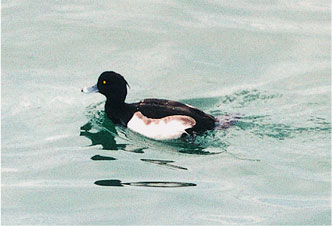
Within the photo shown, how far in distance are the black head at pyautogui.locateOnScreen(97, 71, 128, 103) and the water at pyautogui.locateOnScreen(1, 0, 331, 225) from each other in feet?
1.32

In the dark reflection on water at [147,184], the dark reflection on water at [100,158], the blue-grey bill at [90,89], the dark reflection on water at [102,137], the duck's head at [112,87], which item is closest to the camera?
the dark reflection on water at [147,184]

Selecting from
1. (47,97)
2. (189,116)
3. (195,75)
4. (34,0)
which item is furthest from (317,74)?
(34,0)

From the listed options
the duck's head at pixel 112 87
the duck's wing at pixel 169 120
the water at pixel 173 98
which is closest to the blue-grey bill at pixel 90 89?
the duck's head at pixel 112 87

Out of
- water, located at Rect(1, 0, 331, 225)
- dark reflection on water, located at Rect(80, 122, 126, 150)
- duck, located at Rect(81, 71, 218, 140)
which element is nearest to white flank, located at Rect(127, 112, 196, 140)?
duck, located at Rect(81, 71, 218, 140)

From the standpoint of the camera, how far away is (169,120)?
12.4 meters

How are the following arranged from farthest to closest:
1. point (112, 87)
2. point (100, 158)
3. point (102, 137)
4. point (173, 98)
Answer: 1. point (173, 98)
2. point (112, 87)
3. point (102, 137)
4. point (100, 158)

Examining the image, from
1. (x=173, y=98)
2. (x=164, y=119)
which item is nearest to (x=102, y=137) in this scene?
(x=164, y=119)

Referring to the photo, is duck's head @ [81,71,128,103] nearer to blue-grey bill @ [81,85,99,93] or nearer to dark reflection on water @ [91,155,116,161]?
blue-grey bill @ [81,85,99,93]

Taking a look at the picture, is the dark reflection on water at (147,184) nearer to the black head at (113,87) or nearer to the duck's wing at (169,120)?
the duck's wing at (169,120)

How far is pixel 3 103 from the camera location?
13.8 meters

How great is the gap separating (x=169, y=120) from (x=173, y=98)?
5.97ft

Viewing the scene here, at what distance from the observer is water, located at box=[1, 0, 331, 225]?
10.2 m

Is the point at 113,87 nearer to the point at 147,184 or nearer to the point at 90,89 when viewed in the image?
the point at 90,89

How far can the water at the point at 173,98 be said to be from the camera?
1020cm
